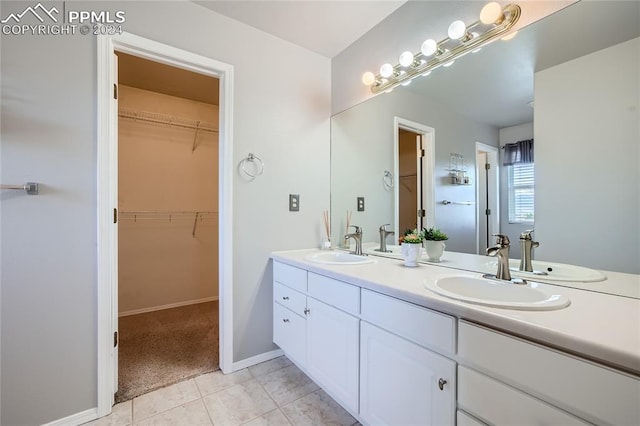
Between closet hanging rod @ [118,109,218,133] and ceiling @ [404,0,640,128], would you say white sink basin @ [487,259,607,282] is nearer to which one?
ceiling @ [404,0,640,128]

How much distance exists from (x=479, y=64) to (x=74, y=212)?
88.0 inches

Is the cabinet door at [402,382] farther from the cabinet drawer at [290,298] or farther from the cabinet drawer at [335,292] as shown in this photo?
the cabinet drawer at [290,298]

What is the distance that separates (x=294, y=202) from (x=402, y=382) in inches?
55.7

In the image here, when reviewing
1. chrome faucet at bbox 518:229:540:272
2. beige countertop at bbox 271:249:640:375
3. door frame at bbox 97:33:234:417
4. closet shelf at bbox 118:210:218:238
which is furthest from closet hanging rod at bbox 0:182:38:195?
chrome faucet at bbox 518:229:540:272

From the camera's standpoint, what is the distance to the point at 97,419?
141cm

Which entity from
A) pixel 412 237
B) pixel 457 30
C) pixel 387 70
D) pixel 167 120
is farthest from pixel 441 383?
pixel 167 120

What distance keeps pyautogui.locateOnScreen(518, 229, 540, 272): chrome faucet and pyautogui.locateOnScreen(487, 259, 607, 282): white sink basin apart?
0.02 meters

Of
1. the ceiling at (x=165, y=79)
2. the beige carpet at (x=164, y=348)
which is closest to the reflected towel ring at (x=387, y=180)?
the ceiling at (x=165, y=79)

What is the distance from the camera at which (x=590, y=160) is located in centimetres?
104

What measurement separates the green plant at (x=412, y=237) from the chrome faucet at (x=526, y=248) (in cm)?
48

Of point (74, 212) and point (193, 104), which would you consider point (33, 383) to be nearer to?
point (74, 212)

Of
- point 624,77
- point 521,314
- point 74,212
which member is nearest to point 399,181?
point 624,77

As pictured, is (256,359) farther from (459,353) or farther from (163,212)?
(163,212)

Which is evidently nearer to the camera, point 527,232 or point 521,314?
point 521,314
